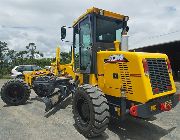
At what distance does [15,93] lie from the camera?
9703 millimetres

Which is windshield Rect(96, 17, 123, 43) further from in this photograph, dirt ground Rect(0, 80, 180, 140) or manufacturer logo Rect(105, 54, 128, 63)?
dirt ground Rect(0, 80, 180, 140)

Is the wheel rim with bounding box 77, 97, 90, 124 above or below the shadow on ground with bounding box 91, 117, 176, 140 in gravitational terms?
above

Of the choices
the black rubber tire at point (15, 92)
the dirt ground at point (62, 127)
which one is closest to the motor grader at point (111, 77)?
the dirt ground at point (62, 127)

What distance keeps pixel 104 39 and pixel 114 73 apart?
1.29m

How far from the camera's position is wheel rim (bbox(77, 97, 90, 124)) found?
19.9 feet

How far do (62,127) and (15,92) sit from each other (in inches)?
146

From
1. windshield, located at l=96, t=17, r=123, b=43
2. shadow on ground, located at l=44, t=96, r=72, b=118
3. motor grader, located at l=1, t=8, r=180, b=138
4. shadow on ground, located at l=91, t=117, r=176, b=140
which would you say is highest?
windshield, located at l=96, t=17, r=123, b=43

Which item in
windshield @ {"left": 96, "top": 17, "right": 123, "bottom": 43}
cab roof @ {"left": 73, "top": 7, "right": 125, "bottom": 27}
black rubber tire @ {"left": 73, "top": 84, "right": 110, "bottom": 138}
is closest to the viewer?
black rubber tire @ {"left": 73, "top": 84, "right": 110, "bottom": 138}

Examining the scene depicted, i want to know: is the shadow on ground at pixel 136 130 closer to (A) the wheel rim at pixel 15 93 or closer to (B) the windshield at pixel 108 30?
(B) the windshield at pixel 108 30

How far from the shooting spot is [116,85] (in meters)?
6.12

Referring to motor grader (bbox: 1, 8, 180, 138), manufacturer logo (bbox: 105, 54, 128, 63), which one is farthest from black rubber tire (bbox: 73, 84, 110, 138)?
manufacturer logo (bbox: 105, 54, 128, 63)

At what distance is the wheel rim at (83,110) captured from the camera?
6.08 meters

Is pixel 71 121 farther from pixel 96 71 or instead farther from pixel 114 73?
pixel 114 73

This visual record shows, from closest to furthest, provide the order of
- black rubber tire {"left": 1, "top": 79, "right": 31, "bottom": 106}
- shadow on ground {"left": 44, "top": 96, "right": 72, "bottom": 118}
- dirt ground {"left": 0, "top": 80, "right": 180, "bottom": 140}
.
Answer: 1. dirt ground {"left": 0, "top": 80, "right": 180, "bottom": 140}
2. shadow on ground {"left": 44, "top": 96, "right": 72, "bottom": 118}
3. black rubber tire {"left": 1, "top": 79, "right": 31, "bottom": 106}
